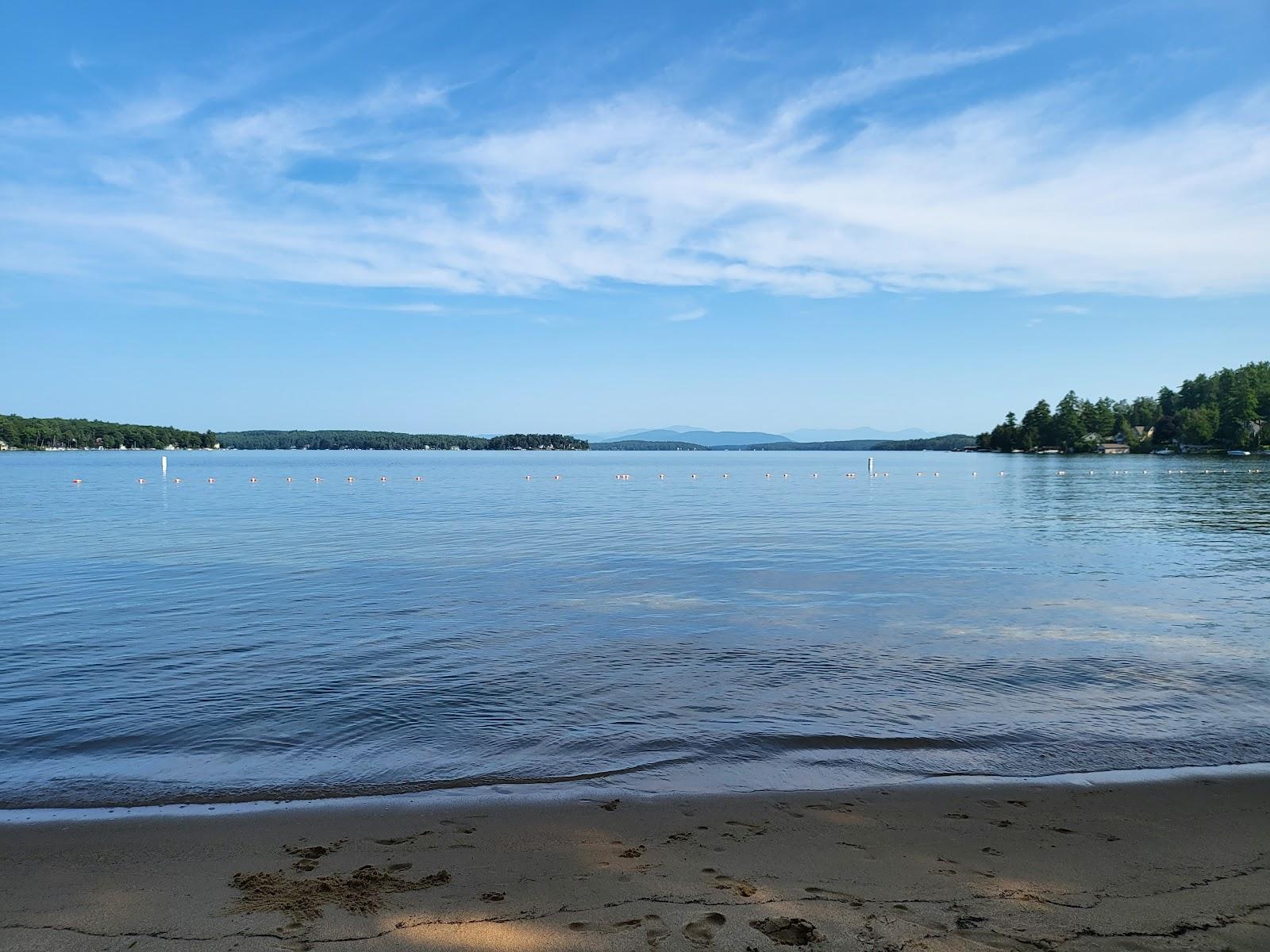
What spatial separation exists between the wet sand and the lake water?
2.80ft

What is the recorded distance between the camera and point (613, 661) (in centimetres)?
1362

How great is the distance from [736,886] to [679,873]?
46 cm

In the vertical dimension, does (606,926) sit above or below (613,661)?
above

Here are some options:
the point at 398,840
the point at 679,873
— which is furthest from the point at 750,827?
the point at 398,840

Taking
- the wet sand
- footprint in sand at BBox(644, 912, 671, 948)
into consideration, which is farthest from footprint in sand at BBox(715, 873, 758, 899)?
footprint in sand at BBox(644, 912, 671, 948)

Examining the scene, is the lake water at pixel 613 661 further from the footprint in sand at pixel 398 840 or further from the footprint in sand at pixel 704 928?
the footprint in sand at pixel 704 928

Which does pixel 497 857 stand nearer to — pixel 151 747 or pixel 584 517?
pixel 151 747

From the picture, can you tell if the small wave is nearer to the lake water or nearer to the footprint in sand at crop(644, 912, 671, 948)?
the lake water

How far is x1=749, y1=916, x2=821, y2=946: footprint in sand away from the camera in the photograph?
5.21m

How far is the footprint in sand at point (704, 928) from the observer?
5.22 metres

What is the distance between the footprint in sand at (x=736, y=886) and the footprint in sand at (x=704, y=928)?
378mm

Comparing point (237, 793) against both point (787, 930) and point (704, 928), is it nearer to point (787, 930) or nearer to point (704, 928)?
point (704, 928)

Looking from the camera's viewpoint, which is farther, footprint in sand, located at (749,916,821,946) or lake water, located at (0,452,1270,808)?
lake water, located at (0,452,1270,808)

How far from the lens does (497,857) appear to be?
6.54 m
